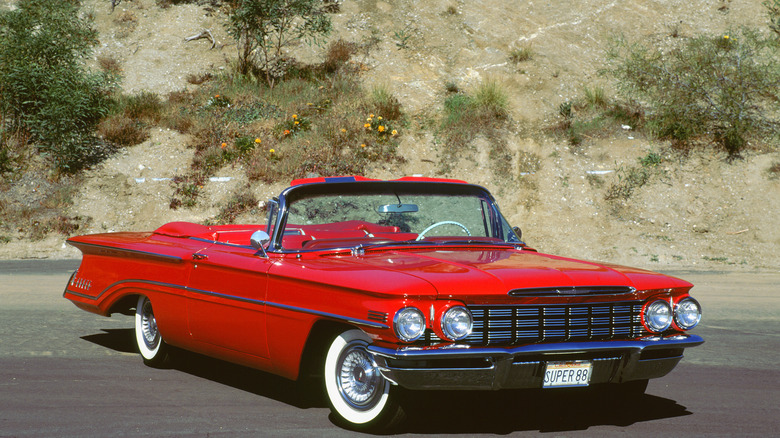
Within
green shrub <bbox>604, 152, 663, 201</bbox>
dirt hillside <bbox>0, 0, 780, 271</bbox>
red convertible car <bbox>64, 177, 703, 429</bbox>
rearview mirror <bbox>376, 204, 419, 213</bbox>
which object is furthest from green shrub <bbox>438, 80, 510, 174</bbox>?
rearview mirror <bbox>376, 204, 419, 213</bbox>

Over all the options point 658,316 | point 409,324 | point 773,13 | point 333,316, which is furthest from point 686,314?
point 773,13

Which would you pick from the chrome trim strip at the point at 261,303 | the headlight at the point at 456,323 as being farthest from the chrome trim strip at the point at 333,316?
the headlight at the point at 456,323

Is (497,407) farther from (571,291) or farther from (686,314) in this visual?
(686,314)

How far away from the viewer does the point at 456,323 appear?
14.5 feet

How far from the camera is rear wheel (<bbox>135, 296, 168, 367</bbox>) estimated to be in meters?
6.62

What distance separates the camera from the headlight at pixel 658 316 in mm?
5004

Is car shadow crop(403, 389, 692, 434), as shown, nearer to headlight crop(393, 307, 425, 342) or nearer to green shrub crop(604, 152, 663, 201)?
headlight crop(393, 307, 425, 342)

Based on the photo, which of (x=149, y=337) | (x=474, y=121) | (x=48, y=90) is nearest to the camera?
(x=149, y=337)

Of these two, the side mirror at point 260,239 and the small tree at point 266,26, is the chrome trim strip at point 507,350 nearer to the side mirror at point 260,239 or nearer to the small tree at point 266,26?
the side mirror at point 260,239

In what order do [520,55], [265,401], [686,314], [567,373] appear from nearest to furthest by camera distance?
[567,373] < [686,314] < [265,401] < [520,55]

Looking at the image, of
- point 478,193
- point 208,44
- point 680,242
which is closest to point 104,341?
point 478,193

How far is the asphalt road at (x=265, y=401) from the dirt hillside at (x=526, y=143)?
35.2 ft

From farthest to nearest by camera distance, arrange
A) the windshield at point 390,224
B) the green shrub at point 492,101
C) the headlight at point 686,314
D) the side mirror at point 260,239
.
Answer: the green shrub at point 492,101
the windshield at point 390,224
the side mirror at point 260,239
the headlight at point 686,314

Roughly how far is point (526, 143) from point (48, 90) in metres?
12.0
